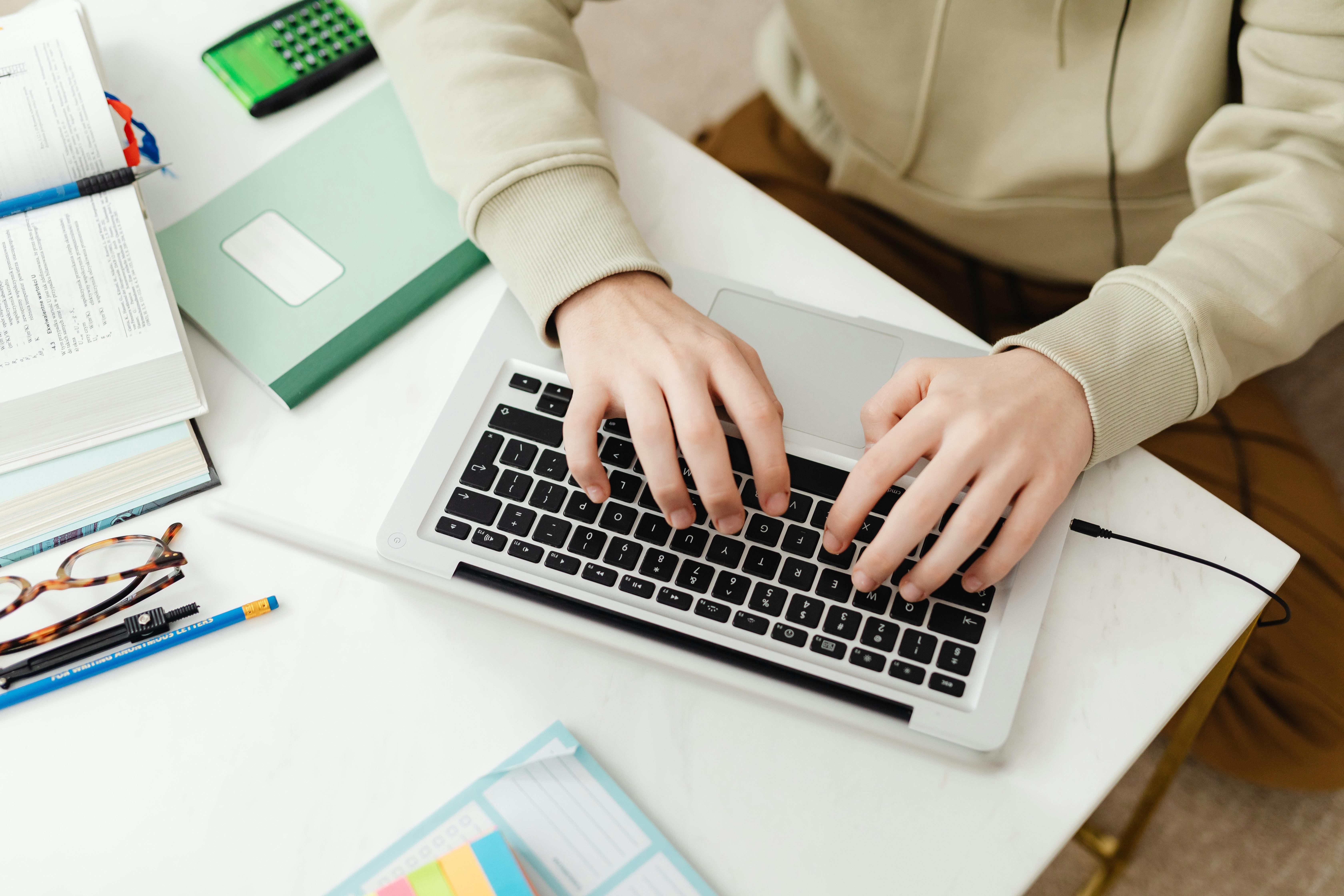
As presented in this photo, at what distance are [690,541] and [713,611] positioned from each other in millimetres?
46

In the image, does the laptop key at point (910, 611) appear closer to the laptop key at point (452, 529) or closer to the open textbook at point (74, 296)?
the laptop key at point (452, 529)

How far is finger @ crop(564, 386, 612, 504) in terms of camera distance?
0.52 metres

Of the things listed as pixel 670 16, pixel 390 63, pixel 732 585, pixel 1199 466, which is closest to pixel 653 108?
pixel 670 16

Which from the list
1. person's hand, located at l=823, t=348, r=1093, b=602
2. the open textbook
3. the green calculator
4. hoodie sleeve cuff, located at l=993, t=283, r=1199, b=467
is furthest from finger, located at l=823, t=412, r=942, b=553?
the green calculator

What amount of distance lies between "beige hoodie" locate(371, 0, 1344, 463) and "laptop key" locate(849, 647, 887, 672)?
202 mm

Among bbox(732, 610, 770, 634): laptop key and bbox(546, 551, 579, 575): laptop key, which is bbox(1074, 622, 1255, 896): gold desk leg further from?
bbox(546, 551, 579, 575): laptop key

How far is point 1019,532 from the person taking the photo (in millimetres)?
508

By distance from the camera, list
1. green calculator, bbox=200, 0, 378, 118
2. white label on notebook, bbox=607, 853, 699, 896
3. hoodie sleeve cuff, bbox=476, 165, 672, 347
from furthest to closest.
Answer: green calculator, bbox=200, 0, 378, 118, hoodie sleeve cuff, bbox=476, 165, 672, 347, white label on notebook, bbox=607, 853, 699, 896

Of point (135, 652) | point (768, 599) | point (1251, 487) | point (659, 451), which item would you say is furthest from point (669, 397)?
point (1251, 487)

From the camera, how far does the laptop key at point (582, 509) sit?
0.54 metres

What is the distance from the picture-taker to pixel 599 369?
557 mm

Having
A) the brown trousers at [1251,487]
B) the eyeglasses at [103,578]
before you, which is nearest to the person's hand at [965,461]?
the brown trousers at [1251,487]

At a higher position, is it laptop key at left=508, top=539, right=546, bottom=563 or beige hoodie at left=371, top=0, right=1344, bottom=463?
beige hoodie at left=371, top=0, right=1344, bottom=463

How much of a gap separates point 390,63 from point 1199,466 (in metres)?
0.78
